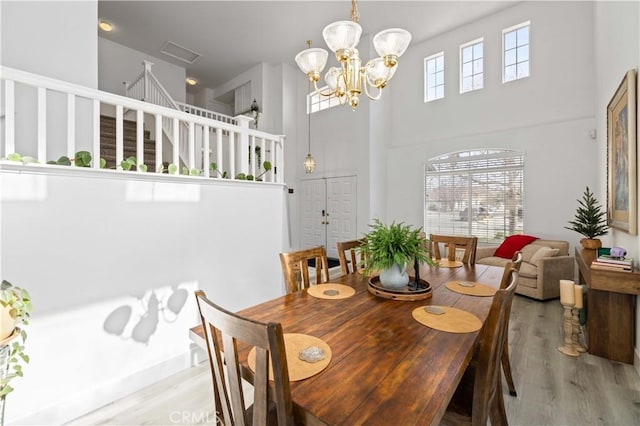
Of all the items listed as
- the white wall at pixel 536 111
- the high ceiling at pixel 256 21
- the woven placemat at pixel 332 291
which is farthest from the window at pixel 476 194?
the woven placemat at pixel 332 291

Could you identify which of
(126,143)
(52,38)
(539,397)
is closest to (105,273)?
(52,38)

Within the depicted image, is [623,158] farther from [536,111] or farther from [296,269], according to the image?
[296,269]

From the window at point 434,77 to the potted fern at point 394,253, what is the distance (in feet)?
16.0

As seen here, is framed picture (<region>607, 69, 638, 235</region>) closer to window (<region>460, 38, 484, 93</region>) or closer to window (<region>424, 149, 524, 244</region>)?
window (<region>424, 149, 524, 244</region>)

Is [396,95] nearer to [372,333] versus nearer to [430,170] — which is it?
[430,170]

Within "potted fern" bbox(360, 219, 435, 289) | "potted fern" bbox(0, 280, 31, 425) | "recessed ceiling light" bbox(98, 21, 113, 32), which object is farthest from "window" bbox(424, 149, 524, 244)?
"recessed ceiling light" bbox(98, 21, 113, 32)

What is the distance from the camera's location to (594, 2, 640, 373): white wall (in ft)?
7.48

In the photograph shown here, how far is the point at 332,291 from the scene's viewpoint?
5.82ft

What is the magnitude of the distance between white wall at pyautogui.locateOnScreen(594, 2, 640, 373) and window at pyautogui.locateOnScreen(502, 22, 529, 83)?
0.88 m

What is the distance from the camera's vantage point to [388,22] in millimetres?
5234

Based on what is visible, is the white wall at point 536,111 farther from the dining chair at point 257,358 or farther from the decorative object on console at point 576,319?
the dining chair at point 257,358

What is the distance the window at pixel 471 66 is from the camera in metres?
5.13

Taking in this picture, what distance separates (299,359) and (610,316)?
9.25 feet

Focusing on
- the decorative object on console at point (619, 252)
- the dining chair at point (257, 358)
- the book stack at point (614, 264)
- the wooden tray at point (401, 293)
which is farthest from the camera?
the decorative object on console at point (619, 252)
